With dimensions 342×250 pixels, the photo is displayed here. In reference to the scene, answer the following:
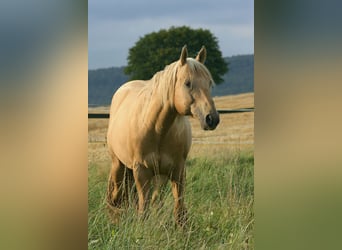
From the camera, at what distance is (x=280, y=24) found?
448cm

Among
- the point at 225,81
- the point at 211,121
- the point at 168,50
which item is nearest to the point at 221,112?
the point at 211,121

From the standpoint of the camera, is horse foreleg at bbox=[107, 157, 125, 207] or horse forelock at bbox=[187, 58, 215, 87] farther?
horse foreleg at bbox=[107, 157, 125, 207]

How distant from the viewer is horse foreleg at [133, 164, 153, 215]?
452 cm

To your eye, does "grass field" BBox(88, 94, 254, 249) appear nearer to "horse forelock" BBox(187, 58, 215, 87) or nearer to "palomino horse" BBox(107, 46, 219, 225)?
"palomino horse" BBox(107, 46, 219, 225)

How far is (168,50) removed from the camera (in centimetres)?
446

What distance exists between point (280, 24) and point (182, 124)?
3.24 ft

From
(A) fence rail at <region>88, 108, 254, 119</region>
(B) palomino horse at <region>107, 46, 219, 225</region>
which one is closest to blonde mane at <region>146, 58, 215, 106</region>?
(B) palomino horse at <region>107, 46, 219, 225</region>

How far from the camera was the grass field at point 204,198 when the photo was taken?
4.47 meters

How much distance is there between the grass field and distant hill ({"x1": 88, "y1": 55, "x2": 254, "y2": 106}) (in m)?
0.06

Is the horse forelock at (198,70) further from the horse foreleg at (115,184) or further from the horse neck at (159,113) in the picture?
the horse foreleg at (115,184)

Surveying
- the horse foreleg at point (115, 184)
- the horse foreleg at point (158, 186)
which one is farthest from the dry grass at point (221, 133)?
the horse foreleg at point (158, 186)

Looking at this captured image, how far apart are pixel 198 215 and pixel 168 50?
46.8 inches

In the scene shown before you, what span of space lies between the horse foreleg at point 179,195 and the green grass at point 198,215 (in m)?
0.04

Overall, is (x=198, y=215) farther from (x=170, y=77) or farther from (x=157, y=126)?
(x=170, y=77)
